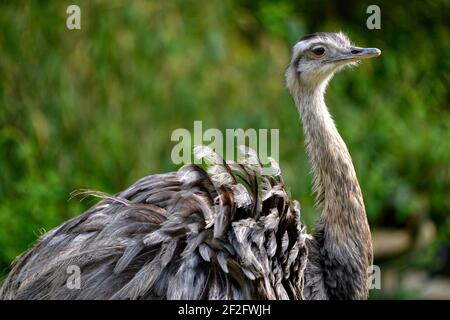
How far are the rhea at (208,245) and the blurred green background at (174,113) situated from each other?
8.90ft

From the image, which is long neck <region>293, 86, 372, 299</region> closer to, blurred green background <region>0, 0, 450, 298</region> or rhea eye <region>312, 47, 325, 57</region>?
rhea eye <region>312, 47, 325, 57</region>

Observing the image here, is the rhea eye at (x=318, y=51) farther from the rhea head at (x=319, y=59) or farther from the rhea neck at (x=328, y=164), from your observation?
the rhea neck at (x=328, y=164)

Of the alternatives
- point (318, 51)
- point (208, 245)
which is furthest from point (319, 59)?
point (208, 245)

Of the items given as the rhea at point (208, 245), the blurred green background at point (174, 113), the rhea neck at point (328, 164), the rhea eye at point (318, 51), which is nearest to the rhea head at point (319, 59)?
the rhea eye at point (318, 51)

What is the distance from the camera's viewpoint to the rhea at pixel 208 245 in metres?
4.09

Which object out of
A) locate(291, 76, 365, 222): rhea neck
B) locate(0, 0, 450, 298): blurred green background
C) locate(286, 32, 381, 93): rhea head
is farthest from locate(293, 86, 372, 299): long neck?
locate(0, 0, 450, 298): blurred green background

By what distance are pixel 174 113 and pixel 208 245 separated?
390cm

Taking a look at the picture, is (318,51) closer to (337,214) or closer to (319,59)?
(319,59)

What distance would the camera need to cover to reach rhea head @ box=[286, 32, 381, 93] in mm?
5305

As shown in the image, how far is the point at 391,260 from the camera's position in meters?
8.98

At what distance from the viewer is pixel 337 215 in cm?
484

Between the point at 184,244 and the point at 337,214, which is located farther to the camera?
the point at 337,214

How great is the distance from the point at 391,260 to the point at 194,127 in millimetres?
2155

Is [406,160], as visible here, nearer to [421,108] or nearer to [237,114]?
[421,108]
